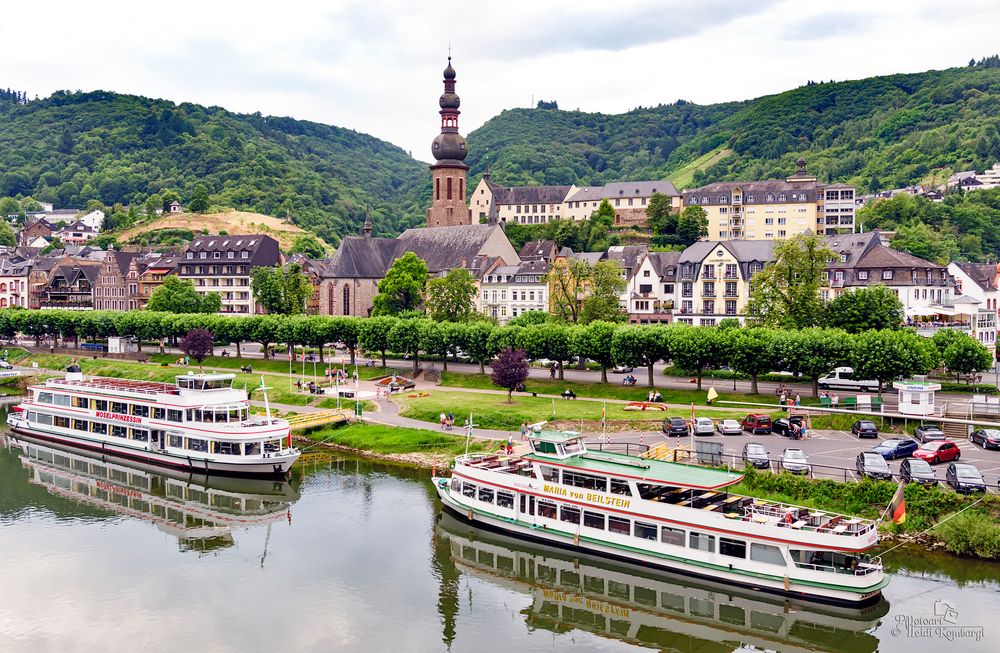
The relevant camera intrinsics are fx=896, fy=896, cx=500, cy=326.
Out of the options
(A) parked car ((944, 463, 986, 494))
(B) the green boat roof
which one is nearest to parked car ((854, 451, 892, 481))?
(A) parked car ((944, 463, 986, 494))

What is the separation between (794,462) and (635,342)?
27.2 meters

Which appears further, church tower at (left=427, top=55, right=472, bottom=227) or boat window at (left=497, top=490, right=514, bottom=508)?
church tower at (left=427, top=55, right=472, bottom=227)

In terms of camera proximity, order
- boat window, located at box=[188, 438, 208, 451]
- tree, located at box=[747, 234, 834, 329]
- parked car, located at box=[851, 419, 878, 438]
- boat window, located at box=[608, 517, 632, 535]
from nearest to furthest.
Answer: boat window, located at box=[608, 517, 632, 535]
parked car, located at box=[851, 419, 878, 438]
boat window, located at box=[188, 438, 208, 451]
tree, located at box=[747, 234, 834, 329]

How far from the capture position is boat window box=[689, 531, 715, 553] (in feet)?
133

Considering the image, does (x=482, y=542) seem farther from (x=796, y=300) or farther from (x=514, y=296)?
(x=514, y=296)

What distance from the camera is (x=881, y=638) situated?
34875mm

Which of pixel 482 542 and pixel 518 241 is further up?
pixel 518 241

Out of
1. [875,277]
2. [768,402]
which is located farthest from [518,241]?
[768,402]

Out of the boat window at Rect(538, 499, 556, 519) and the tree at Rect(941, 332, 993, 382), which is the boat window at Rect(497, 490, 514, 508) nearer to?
the boat window at Rect(538, 499, 556, 519)

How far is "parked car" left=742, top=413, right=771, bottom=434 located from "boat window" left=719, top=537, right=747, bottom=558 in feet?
62.9

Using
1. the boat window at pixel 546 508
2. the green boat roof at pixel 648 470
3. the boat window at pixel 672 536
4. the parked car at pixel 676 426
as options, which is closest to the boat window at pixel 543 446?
the green boat roof at pixel 648 470

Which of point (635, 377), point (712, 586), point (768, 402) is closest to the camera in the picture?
point (712, 586)

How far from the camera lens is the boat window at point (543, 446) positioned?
45.9 metres

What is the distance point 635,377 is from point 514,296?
46.0 m
